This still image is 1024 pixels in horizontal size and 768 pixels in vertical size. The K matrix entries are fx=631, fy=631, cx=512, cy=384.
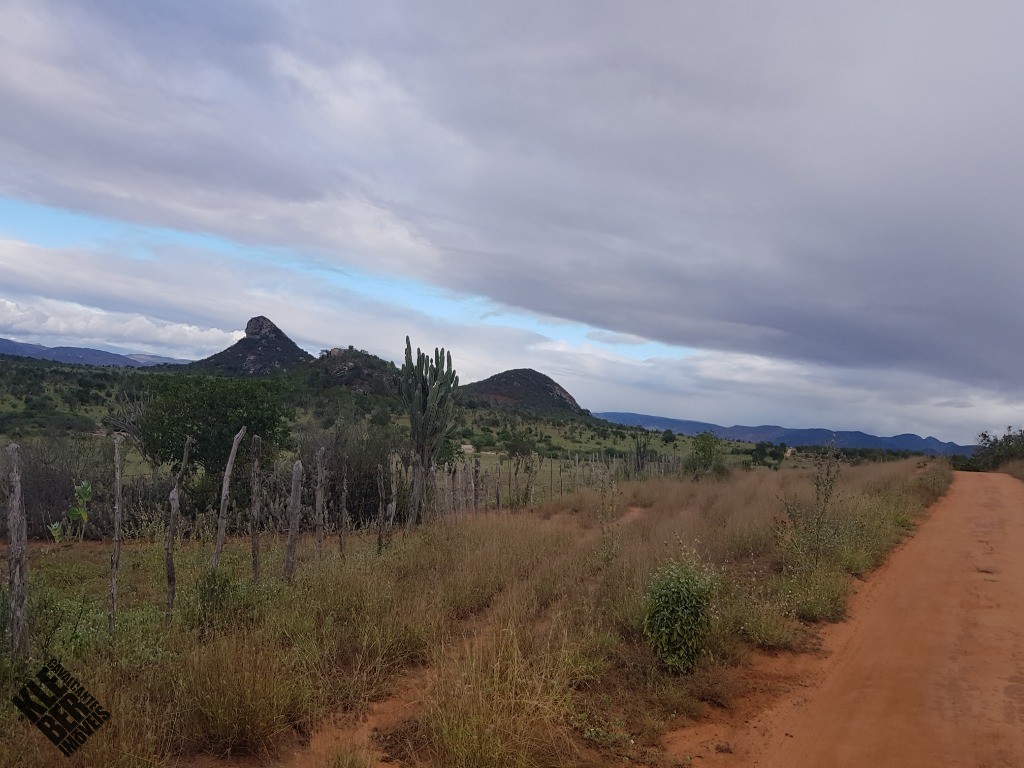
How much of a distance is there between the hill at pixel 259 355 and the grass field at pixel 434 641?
52.7 m

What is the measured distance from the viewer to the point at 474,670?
17.3ft

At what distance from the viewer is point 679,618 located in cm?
661

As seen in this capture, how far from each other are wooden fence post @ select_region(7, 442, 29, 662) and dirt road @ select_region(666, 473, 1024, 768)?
541 cm

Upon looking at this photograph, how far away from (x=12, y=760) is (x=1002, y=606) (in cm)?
1145

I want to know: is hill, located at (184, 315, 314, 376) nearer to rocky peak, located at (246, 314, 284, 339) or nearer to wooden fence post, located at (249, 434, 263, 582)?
rocky peak, located at (246, 314, 284, 339)

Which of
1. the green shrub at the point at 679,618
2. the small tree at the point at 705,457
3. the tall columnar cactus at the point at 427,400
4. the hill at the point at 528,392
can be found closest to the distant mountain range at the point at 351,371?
the hill at the point at 528,392

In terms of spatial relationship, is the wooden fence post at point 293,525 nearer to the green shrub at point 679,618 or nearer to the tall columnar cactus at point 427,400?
the green shrub at point 679,618

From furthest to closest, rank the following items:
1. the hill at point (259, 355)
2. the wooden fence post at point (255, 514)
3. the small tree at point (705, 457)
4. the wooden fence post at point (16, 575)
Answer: the hill at point (259, 355), the small tree at point (705, 457), the wooden fence post at point (255, 514), the wooden fence post at point (16, 575)

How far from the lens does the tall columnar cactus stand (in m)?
15.7

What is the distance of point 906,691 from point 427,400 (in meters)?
11.6

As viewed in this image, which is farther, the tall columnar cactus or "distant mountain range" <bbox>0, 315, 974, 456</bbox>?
"distant mountain range" <bbox>0, 315, 974, 456</bbox>

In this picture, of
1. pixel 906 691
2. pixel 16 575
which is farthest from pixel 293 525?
pixel 906 691

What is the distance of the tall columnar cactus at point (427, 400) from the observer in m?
15.7

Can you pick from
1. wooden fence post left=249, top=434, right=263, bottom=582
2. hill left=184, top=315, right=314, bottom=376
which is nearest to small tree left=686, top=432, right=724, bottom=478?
wooden fence post left=249, top=434, right=263, bottom=582
